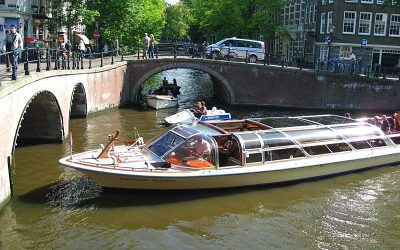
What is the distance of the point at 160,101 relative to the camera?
2884 cm

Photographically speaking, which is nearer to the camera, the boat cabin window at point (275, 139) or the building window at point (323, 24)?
the boat cabin window at point (275, 139)

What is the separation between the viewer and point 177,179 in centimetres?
1256

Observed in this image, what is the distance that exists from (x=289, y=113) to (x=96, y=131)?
1322cm

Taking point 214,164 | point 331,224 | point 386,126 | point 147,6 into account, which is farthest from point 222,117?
point 147,6

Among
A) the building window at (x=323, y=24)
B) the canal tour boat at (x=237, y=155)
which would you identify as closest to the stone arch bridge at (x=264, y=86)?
the building window at (x=323, y=24)

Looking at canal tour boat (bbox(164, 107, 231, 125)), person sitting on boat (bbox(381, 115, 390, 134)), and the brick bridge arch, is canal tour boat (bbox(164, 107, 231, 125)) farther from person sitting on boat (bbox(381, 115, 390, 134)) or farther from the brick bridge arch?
the brick bridge arch

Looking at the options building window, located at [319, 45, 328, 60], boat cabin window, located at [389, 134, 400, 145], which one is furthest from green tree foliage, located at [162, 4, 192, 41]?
boat cabin window, located at [389, 134, 400, 145]

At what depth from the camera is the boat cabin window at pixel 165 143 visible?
1341 centimetres

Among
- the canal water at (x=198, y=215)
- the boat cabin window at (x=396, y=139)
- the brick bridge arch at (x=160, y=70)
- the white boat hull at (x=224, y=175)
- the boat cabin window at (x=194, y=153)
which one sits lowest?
the canal water at (x=198, y=215)

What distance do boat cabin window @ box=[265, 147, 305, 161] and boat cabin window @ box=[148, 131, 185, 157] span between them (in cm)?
266

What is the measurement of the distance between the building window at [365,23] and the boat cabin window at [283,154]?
2715cm

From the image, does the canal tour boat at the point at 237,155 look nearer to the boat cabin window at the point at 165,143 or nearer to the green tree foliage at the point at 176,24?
the boat cabin window at the point at 165,143

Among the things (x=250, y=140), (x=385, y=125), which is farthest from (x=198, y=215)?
(x=385, y=125)

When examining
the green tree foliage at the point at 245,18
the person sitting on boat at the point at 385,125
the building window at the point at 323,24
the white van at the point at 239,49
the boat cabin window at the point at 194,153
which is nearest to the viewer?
the boat cabin window at the point at 194,153
